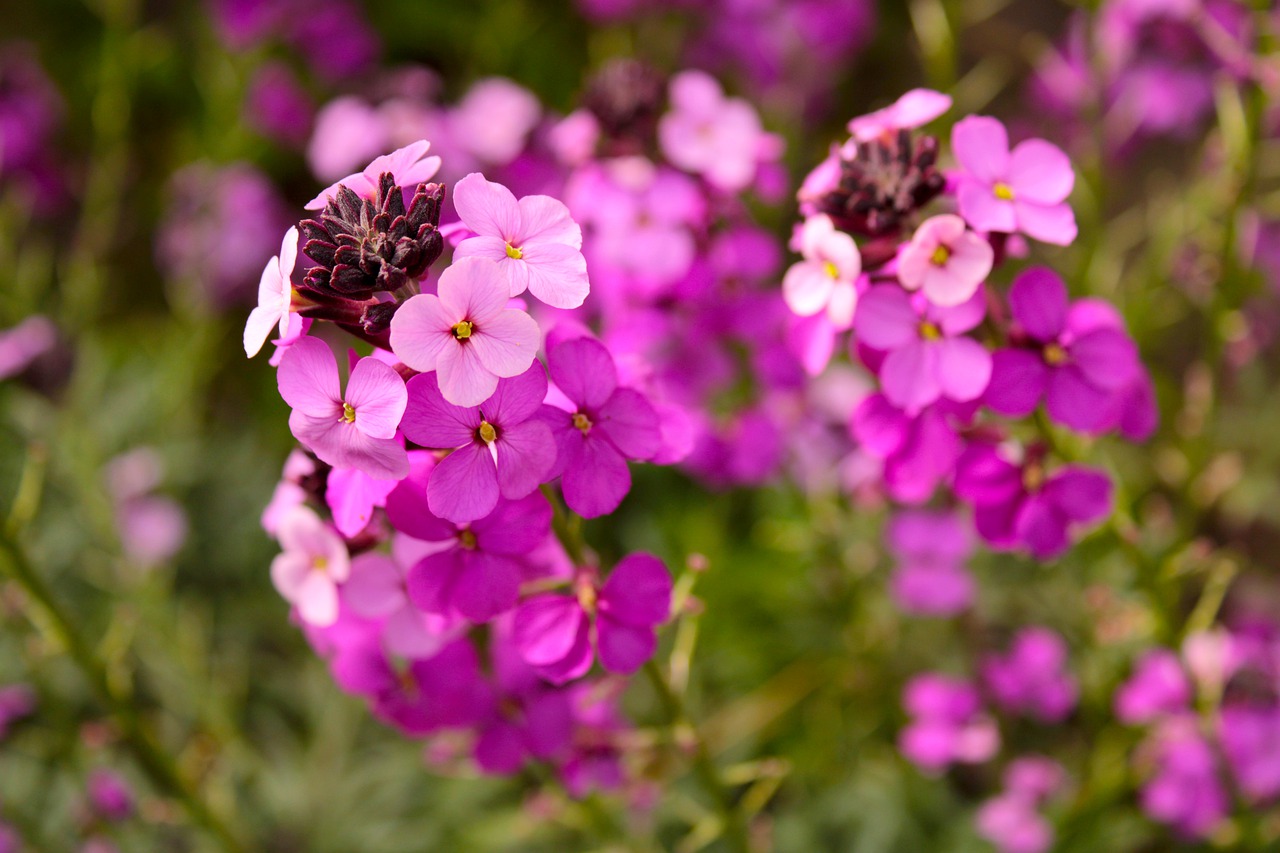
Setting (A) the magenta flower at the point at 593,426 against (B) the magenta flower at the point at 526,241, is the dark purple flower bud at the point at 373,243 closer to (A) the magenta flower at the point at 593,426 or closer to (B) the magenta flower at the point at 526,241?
(B) the magenta flower at the point at 526,241

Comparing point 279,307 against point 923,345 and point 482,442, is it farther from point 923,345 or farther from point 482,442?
point 923,345

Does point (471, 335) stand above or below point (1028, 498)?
above

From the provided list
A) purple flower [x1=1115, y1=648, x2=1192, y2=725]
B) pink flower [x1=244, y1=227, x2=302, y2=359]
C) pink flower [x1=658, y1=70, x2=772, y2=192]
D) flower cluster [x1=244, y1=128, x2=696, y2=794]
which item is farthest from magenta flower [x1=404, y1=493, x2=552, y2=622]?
purple flower [x1=1115, y1=648, x2=1192, y2=725]

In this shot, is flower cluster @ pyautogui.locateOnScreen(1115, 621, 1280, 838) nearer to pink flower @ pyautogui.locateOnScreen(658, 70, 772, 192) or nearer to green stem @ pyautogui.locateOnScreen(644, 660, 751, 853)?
green stem @ pyautogui.locateOnScreen(644, 660, 751, 853)

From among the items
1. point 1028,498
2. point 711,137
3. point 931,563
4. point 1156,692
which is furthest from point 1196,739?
point 711,137

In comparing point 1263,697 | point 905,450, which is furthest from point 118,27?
point 1263,697

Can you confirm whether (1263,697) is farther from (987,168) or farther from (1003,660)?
(987,168)
